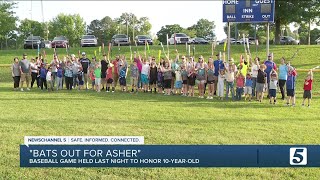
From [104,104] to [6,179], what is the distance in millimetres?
7405

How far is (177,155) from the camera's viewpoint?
579 centimetres

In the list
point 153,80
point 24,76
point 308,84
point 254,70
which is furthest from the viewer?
point 24,76

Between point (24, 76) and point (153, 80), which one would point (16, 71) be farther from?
point (153, 80)

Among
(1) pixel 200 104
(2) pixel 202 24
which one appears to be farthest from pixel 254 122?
(2) pixel 202 24

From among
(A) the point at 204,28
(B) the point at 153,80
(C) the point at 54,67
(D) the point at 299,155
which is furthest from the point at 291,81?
(A) the point at 204,28

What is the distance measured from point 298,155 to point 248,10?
522 inches

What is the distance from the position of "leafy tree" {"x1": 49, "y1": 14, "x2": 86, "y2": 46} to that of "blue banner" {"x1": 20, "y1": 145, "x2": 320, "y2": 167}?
65.6 meters

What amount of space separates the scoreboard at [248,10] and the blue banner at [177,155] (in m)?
13.0

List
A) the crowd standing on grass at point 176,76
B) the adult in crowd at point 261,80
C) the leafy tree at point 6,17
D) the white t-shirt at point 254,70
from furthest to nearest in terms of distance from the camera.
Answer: the leafy tree at point 6,17 → the white t-shirt at point 254,70 → the crowd standing on grass at point 176,76 → the adult in crowd at point 261,80

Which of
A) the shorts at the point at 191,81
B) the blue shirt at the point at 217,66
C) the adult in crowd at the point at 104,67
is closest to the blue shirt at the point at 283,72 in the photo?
the blue shirt at the point at 217,66

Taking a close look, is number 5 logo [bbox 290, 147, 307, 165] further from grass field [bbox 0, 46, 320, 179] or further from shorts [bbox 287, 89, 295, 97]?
shorts [bbox 287, 89, 295, 97]

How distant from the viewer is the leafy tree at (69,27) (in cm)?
7068

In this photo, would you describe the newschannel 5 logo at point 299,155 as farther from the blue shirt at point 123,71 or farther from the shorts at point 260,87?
the blue shirt at point 123,71

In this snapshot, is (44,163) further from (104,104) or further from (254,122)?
(104,104)
